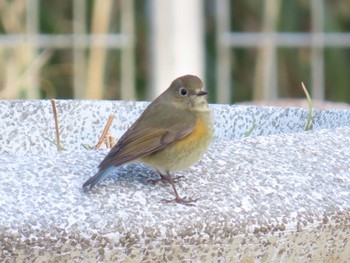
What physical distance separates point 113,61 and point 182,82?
5235 mm

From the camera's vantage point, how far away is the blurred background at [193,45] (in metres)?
7.73

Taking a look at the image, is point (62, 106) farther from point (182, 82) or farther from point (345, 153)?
point (345, 153)

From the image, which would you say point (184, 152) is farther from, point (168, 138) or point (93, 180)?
point (93, 180)

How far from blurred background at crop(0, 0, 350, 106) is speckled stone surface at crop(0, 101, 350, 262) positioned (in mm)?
5136

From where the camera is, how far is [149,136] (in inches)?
98.3

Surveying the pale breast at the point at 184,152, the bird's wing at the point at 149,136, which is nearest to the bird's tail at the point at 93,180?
the bird's wing at the point at 149,136

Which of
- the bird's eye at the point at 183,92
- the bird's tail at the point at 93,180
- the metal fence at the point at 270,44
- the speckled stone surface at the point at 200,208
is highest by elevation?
the bird's eye at the point at 183,92

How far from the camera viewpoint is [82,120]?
2.94 metres

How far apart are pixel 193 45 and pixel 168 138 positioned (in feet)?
17.2

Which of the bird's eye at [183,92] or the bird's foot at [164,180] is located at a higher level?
the bird's eye at [183,92]

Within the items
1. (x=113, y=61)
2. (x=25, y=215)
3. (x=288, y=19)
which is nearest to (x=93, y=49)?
(x=113, y=61)

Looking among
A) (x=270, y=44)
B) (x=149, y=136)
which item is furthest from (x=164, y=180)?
(x=270, y=44)

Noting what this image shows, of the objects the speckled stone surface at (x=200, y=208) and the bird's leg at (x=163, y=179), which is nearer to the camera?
the speckled stone surface at (x=200, y=208)

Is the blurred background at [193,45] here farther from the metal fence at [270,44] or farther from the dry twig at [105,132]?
the dry twig at [105,132]
